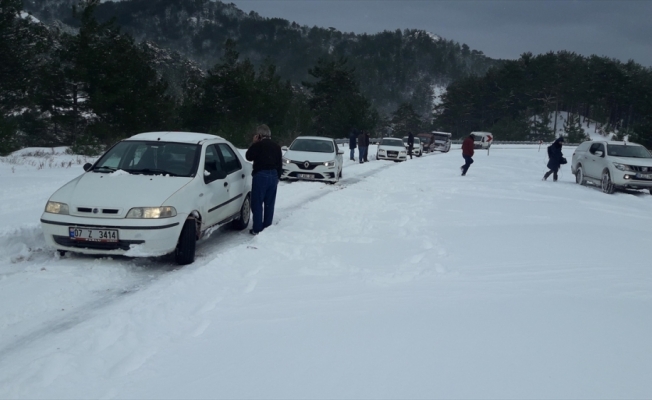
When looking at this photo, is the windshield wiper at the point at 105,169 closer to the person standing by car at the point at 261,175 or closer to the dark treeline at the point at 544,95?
the person standing by car at the point at 261,175

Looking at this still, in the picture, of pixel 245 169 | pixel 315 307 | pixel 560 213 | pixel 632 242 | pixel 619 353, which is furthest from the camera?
pixel 560 213

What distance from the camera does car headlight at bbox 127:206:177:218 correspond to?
6.36 meters

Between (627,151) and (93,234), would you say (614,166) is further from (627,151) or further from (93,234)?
(93,234)

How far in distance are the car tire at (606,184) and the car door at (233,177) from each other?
12.8 m

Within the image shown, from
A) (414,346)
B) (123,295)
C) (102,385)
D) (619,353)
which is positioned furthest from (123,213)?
(619,353)

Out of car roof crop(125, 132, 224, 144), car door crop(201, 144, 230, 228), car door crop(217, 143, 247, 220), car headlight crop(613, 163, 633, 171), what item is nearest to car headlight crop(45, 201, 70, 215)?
car door crop(201, 144, 230, 228)

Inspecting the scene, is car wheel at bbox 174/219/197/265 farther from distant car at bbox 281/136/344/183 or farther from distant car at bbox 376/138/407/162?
distant car at bbox 376/138/407/162

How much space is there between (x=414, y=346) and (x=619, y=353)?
1493 millimetres

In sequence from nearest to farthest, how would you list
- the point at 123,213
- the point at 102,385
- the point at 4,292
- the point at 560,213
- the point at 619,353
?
the point at 102,385, the point at 619,353, the point at 4,292, the point at 123,213, the point at 560,213

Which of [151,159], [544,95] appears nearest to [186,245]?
[151,159]

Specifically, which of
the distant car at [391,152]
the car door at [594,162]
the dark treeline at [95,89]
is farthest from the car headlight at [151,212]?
the dark treeline at [95,89]

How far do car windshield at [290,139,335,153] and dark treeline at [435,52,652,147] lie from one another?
2861 inches

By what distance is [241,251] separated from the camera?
7199 mm

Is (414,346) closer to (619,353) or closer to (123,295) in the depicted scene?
(619,353)
